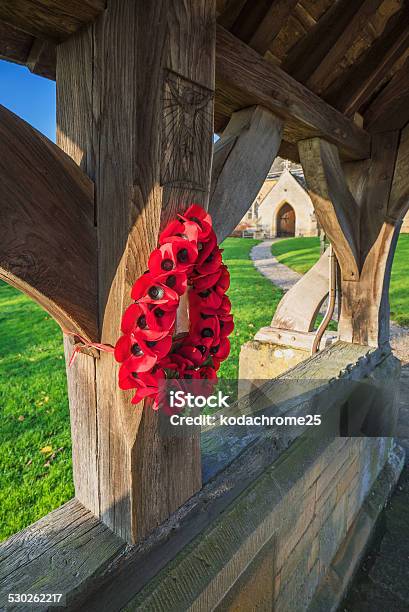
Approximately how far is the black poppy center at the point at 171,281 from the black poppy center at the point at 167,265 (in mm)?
23

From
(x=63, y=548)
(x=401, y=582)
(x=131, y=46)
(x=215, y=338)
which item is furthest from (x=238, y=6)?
(x=401, y=582)

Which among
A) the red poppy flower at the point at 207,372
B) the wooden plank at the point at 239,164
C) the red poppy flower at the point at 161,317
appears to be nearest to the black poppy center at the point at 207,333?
the red poppy flower at the point at 207,372

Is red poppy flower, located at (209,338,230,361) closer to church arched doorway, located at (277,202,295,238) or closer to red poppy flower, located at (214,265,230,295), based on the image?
red poppy flower, located at (214,265,230,295)

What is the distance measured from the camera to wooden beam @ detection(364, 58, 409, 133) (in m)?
2.81

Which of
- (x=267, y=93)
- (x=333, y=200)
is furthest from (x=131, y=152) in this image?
(x=333, y=200)

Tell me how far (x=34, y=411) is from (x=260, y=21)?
168 inches

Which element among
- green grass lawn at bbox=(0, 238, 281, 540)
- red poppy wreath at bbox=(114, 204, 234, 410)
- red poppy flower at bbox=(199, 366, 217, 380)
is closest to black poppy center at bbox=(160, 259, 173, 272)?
red poppy wreath at bbox=(114, 204, 234, 410)

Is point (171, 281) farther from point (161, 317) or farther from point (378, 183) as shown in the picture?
point (378, 183)

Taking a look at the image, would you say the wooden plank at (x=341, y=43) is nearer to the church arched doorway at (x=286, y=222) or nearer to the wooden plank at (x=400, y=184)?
the wooden plank at (x=400, y=184)

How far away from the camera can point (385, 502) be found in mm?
3400

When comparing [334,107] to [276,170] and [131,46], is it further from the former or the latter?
[276,170]

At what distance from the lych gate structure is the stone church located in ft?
91.5

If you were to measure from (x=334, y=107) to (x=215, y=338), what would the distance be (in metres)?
2.09

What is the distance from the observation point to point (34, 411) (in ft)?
14.2
